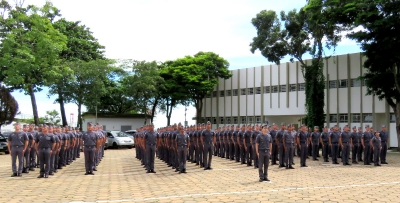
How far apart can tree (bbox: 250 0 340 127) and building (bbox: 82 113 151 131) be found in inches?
619

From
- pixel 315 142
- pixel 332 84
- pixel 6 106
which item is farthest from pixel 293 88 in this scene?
pixel 6 106

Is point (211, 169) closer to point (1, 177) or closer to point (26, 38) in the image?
point (1, 177)

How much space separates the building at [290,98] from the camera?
32025mm

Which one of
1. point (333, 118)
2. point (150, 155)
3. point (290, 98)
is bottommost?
point (150, 155)

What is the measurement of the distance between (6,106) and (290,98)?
2413 cm

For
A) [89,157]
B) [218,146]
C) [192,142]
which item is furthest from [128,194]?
[218,146]

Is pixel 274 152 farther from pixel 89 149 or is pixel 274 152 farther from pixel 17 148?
pixel 17 148

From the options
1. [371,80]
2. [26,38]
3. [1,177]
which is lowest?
[1,177]

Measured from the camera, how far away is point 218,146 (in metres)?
22.7

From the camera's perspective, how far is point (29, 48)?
3073cm

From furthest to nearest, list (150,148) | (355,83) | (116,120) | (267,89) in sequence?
(116,120), (267,89), (355,83), (150,148)

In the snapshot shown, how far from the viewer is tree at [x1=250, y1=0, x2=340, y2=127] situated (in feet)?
109

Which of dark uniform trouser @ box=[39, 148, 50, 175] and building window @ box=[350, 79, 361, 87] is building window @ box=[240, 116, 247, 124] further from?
dark uniform trouser @ box=[39, 148, 50, 175]

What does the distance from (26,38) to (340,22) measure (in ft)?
71.6
